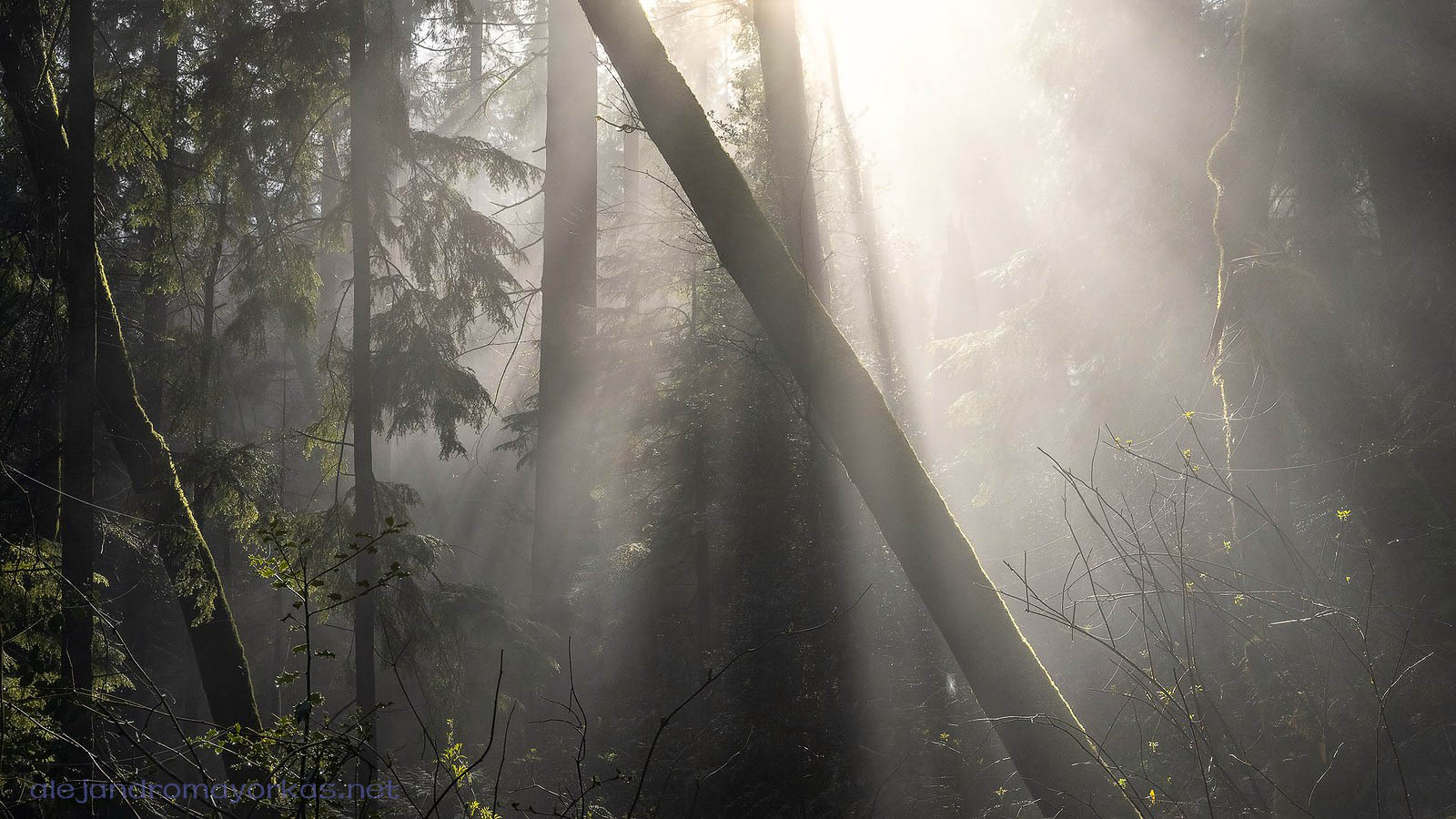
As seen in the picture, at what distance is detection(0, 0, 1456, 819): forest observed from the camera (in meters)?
3.67

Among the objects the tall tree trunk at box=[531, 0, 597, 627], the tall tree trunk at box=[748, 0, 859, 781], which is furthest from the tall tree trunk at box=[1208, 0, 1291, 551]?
the tall tree trunk at box=[531, 0, 597, 627]

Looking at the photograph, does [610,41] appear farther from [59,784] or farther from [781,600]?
[781,600]

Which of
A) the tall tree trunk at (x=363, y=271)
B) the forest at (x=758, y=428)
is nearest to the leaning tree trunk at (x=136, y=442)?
the forest at (x=758, y=428)

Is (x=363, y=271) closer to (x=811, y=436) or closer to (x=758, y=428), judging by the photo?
(x=811, y=436)

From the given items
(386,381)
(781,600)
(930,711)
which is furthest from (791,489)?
A: (386,381)

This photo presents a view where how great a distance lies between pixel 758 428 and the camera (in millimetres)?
11039

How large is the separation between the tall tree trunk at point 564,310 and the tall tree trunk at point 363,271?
11.5 feet

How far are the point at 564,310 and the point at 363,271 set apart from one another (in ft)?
13.0

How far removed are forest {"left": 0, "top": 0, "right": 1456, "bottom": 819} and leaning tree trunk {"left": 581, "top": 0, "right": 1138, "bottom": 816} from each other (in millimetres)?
22

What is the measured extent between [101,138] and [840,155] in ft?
32.1

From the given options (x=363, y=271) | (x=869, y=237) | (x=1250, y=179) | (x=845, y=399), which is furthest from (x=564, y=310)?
(x=845, y=399)

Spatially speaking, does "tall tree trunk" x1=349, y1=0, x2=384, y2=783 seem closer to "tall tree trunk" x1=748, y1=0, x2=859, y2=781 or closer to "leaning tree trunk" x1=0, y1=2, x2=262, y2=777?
"leaning tree trunk" x1=0, y1=2, x2=262, y2=777

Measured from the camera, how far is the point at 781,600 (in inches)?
418

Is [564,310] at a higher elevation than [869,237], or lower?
lower
